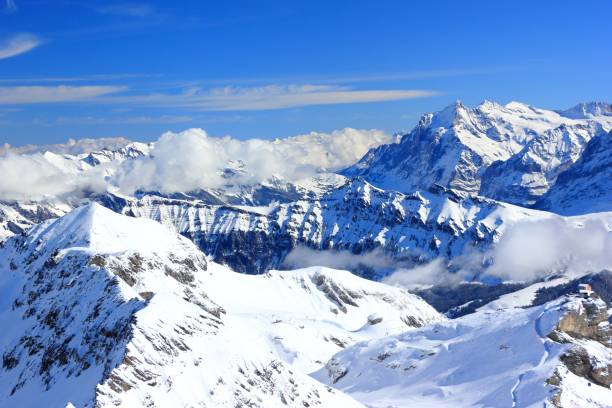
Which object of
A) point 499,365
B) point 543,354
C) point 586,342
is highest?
point 586,342

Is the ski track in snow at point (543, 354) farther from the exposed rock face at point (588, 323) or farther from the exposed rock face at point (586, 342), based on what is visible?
the exposed rock face at point (588, 323)

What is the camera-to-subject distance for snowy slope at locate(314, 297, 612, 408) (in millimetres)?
144250

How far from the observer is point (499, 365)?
16150 cm

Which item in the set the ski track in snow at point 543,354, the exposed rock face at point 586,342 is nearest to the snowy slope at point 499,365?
the ski track in snow at point 543,354

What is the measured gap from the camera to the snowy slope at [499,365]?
14425 cm

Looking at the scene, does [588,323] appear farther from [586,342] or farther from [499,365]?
[499,365]

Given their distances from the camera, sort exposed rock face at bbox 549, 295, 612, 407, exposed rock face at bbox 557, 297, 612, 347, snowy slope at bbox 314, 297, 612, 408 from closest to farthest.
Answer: snowy slope at bbox 314, 297, 612, 408 < exposed rock face at bbox 549, 295, 612, 407 < exposed rock face at bbox 557, 297, 612, 347

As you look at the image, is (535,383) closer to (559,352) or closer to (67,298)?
(559,352)

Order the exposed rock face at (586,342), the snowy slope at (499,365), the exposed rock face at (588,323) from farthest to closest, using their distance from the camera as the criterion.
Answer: the exposed rock face at (588,323) → the exposed rock face at (586,342) → the snowy slope at (499,365)

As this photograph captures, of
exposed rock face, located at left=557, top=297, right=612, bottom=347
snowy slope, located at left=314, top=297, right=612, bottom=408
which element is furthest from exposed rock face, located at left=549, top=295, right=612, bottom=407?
snowy slope, located at left=314, top=297, right=612, bottom=408

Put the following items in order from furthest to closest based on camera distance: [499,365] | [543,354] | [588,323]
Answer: [588,323] < [499,365] < [543,354]

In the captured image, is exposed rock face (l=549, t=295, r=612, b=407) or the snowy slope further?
exposed rock face (l=549, t=295, r=612, b=407)

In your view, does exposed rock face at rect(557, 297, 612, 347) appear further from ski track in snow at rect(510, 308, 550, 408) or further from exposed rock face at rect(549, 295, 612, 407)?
ski track in snow at rect(510, 308, 550, 408)

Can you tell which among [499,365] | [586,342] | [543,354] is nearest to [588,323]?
[586,342]
